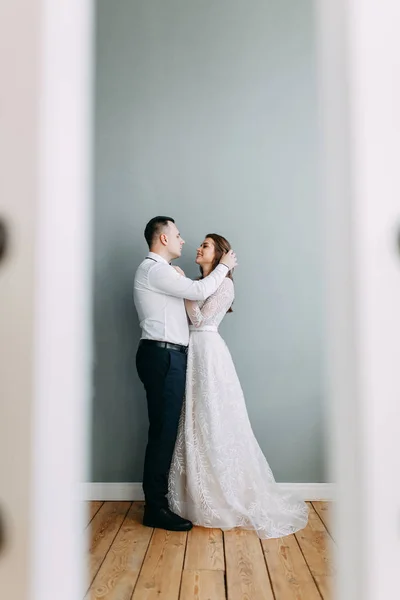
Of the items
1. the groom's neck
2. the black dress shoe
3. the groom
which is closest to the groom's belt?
Result: the groom

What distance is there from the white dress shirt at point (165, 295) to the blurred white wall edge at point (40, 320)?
236 centimetres

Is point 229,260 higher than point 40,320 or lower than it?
higher

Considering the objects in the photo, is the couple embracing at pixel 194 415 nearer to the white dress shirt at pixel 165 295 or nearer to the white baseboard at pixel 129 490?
the white dress shirt at pixel 165 295

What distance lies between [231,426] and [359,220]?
2.40m

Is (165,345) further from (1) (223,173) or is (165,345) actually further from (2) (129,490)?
(1) (223,173)

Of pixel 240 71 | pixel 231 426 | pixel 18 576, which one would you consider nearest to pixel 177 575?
pixel 231 426

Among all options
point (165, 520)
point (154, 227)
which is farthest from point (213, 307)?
point (165, 520)

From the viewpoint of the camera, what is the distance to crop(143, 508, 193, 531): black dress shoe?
2510 millimetres

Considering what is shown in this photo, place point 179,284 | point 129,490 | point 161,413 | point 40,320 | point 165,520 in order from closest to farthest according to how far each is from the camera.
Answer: point 40,320, point 165,520, point 161,413, point 179,284, point 129,490

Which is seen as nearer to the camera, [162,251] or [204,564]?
[204,564]

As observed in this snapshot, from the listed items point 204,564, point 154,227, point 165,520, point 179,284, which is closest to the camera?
point 204,564

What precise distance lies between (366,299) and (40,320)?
0.24m

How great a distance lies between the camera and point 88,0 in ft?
1.57

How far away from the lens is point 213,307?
2.86 m
